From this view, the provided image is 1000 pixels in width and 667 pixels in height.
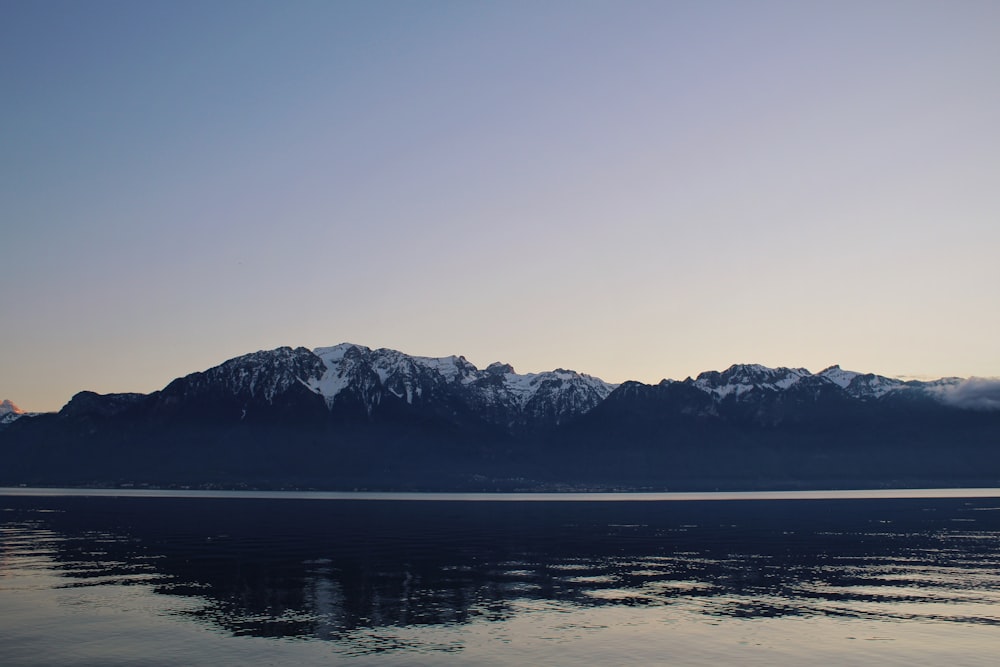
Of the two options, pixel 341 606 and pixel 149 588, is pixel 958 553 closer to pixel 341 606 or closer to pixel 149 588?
pixel 341 606

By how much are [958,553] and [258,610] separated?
9656 centimetres

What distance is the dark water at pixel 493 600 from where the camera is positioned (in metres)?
57.4

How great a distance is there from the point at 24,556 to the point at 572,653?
8224 centimetres

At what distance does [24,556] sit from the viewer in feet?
350

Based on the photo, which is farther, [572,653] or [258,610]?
[258,610]

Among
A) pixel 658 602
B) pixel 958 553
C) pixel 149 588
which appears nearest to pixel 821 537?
pixel 958 553

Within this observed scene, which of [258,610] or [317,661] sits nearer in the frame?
[317,661]

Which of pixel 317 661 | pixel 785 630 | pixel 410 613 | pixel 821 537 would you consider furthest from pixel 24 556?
pixel 821 537

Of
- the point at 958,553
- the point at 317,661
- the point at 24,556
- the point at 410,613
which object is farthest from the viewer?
the point at 958,553

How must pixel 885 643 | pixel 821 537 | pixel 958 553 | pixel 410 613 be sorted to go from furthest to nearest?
pixel 821 537, pixel 958 553, pixel 410 613, pixel 885 643

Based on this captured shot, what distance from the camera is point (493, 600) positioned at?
75.8 m

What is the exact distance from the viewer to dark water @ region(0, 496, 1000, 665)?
188 ft

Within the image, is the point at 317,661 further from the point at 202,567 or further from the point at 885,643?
the point at 202,567

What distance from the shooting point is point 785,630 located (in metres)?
64.4
